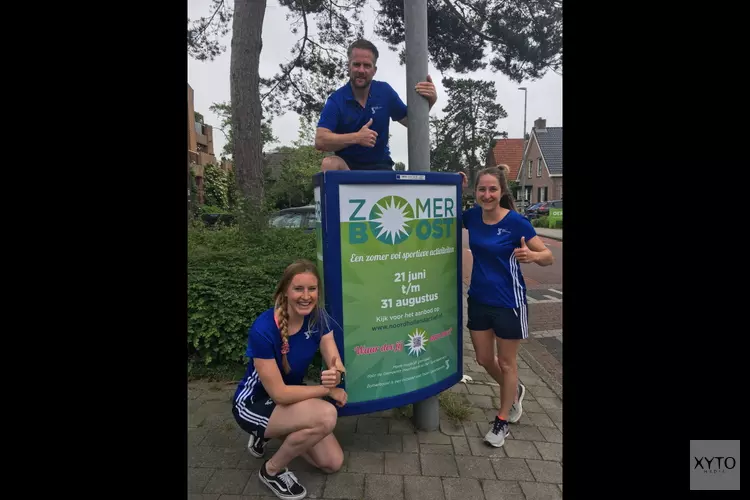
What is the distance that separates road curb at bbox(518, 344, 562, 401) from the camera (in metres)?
3.96

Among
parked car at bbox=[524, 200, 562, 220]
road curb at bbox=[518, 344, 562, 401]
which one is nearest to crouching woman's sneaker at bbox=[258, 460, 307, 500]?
road curb at bbox=[518, 344, 562, 401]

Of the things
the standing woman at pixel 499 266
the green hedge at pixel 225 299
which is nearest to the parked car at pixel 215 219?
the green hedge at pixel 225 299

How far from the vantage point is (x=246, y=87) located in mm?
6234

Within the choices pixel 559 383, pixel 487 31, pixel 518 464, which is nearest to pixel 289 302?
pixel 518 464

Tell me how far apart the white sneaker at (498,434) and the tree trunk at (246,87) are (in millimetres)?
4430

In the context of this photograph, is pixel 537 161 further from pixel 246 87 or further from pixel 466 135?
pixel 246 87

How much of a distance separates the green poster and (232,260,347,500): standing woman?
0.20 meters

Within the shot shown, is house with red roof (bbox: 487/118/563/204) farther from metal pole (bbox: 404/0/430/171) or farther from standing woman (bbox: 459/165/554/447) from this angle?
standing woman (bbox: 459/165/554/447)

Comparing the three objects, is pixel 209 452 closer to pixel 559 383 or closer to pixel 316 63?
pixel 559 383

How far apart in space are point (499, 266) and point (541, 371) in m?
2.08

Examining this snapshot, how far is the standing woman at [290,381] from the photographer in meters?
2.34

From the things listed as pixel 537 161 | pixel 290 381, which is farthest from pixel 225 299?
pixel 537 161

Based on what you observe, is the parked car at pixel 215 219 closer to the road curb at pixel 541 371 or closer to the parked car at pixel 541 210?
the road curb at pixel 541 371

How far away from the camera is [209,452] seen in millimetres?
2848
